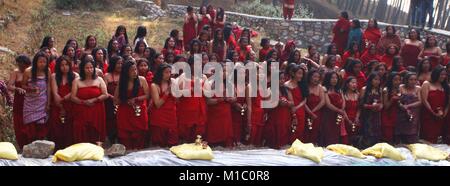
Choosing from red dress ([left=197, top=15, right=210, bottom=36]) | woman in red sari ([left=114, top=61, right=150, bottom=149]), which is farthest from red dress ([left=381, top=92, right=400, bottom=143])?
red dress ([left=197, top=15, right=210, bottom=36])

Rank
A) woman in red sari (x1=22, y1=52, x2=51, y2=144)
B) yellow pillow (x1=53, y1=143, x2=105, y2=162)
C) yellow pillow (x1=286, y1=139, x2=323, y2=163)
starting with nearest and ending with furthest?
yellow pillow (x1=53, y1=143, x2=105, y2=162) → yellow pillow (x1=286, y1=139, x2=323, y2=163) → woman in red sari (x1=22, y1=52, x2=51, y2=144)

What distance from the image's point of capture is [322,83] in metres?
7.48

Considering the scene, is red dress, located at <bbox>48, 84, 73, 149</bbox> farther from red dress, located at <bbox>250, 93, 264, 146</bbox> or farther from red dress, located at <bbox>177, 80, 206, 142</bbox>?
red dress, located at <bbox>250, 93, 264, 146</bbox>

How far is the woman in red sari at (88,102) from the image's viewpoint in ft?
21.9

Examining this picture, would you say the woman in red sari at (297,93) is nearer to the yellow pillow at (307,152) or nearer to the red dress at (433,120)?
the yellow pillow at (307,152)

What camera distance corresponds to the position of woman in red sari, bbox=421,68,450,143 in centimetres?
761

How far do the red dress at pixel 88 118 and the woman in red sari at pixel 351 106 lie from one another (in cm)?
277

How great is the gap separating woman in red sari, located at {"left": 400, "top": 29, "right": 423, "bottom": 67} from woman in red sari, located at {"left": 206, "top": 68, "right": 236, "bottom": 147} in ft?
12.7

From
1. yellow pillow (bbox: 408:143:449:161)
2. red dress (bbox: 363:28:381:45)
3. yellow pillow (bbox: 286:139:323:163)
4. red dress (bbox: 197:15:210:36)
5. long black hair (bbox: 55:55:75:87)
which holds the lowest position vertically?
yellow pillow (bbox: 408:143:449:161)

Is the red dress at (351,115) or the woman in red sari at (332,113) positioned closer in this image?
the woman in red sari at (332,113)

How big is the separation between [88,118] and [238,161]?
1.86 m

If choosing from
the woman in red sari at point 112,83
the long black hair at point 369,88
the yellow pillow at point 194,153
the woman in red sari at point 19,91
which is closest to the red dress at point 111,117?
the woman in red sari at point 112,83

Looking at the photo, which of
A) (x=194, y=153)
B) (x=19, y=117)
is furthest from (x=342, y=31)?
(x=19, y=117)
